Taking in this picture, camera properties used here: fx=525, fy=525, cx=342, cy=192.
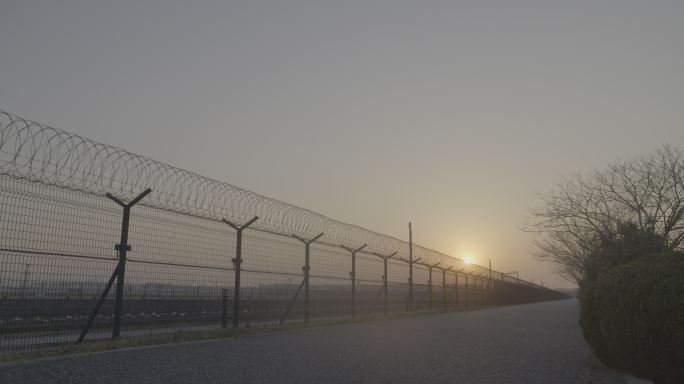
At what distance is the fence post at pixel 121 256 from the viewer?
28.3 ft

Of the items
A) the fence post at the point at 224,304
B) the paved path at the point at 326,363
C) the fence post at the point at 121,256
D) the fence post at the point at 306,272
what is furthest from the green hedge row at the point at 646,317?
the fence post at the point at 306,272

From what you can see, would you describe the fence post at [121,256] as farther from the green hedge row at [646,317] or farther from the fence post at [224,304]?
the green hedge row at [646,317]

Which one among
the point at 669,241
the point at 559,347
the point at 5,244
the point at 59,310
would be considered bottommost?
the point at 559,347

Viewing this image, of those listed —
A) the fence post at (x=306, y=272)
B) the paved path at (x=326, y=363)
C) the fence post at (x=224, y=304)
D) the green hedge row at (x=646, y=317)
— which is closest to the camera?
the green hedge row at (x=646, y=317)

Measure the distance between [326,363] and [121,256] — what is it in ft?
13.0

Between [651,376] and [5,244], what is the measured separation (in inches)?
319

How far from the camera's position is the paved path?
596cm

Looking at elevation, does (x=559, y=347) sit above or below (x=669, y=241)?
below

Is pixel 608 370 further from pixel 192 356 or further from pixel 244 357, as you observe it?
pixel 192 356

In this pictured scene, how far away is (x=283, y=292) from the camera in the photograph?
1399 centimetres

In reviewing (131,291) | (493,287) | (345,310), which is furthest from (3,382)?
(493,287)

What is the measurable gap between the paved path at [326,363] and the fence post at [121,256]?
108 centimetres

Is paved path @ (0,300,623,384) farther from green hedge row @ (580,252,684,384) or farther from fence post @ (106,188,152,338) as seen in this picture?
fence post @ (106,188,152,338)

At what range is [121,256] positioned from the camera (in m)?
8.73
